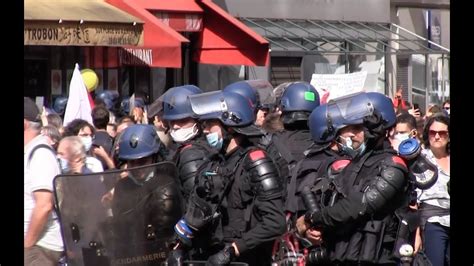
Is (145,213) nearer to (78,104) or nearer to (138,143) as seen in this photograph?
(138,143)

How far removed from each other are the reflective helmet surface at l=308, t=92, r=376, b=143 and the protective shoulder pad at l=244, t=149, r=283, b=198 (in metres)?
0.73

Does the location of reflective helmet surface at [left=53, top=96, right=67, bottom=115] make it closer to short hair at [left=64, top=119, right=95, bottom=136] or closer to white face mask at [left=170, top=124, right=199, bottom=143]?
short hair at [left=64, top=119, right=95, bottom=136]

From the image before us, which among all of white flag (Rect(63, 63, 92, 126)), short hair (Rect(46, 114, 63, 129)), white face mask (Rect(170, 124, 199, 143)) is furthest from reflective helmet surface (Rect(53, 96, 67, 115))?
white face mask (Rect(170, 124, 199, 143))

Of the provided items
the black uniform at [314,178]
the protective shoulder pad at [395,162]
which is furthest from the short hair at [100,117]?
the protective shoulder pad at [395,162]

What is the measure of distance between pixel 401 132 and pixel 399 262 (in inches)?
150

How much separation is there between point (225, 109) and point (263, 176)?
664 mm

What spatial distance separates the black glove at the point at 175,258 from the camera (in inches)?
269

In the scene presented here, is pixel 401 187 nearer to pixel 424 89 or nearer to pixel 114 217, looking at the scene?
pixel 114 217

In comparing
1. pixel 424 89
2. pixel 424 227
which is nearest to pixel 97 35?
pixel 424 227

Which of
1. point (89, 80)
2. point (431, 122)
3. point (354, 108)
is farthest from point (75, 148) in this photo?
point (89, 80)

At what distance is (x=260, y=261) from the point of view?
724 centimetres

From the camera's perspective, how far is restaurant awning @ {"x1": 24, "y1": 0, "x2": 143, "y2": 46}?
13.6 meters

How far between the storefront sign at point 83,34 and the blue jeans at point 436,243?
580cm

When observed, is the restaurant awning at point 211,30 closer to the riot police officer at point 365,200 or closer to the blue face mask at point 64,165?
the blue face mask at point 64,165
